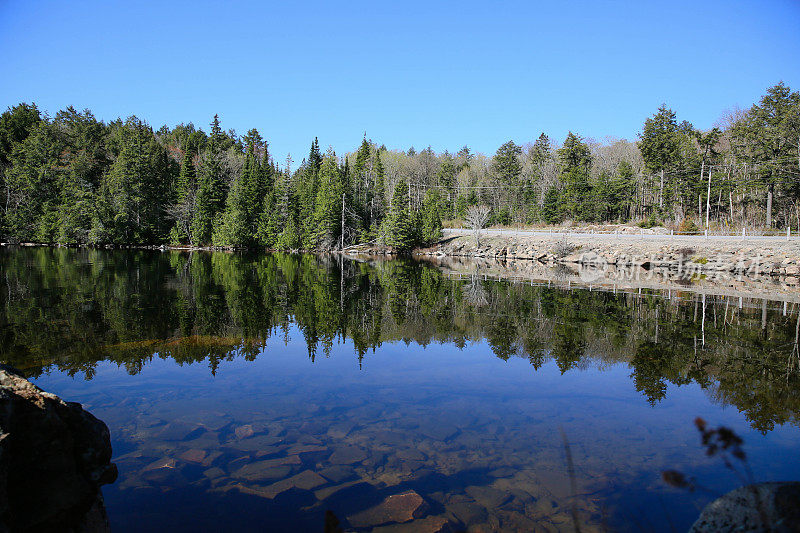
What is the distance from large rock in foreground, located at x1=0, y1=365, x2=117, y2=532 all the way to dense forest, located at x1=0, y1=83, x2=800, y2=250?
171ft

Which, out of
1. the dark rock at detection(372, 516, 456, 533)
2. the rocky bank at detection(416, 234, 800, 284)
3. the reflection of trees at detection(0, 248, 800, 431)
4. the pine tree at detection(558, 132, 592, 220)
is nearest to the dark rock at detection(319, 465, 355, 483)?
the dark rock at detection(372, 516, 456, 533)

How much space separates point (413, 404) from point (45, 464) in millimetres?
5258

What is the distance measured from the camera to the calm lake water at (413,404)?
4984 mm

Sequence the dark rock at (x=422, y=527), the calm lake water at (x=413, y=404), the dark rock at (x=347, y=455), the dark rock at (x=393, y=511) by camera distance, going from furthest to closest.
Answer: the dark rock at (x=347, y=455) < the calm lake water at (x=413, y=404) < the dark rock at (x=393, y=511) < the dark rock at (x=422, y=527)

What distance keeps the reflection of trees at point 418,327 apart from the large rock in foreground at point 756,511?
18.3 ft

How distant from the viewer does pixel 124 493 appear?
496 cm

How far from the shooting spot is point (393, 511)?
4797mm

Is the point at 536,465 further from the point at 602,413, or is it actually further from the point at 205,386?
the point at 205,386

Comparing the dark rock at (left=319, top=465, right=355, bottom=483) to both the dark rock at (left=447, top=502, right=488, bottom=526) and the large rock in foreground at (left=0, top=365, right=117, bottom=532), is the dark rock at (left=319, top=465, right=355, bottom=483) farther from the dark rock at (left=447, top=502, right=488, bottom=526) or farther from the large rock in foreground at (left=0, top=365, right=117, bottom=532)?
the large rock in foreground at (left=0, top=365, right=117, bottom=532)

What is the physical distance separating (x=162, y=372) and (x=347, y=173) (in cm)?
5891

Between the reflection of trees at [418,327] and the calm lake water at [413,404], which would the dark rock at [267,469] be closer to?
the calm lake water at [413,404]

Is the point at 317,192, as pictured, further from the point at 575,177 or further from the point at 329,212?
the point at 575,177

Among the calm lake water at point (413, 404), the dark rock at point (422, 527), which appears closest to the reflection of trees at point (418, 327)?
the calm lake water at point (413, 404)

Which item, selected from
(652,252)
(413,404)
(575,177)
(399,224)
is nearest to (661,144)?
(575,177)
